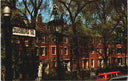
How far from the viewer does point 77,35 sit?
1967 cm

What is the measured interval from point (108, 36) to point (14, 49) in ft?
46.3

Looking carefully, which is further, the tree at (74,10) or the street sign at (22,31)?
the tree at (74,10)

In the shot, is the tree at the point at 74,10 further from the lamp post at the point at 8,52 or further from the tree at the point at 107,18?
the lamp post at the point at 8,52

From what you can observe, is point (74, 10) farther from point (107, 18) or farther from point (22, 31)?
point (22, 31)

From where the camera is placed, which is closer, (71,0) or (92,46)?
(71,0)

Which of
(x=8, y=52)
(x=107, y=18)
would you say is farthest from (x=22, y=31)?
(x=107, y=18)

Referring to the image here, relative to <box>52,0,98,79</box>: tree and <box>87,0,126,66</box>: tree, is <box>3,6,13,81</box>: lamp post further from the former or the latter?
<box>87,0,126,66</box>: tree

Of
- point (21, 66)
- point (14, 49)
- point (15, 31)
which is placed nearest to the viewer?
point (15, 31)

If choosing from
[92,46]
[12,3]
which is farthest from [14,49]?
[92,46]

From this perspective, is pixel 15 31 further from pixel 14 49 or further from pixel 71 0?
pixel 71 0

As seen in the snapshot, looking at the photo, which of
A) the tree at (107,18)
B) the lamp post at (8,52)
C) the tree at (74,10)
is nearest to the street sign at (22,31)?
the lamp post at (8,52)

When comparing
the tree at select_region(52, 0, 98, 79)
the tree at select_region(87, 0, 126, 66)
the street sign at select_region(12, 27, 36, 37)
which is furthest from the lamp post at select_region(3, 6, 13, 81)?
the tree at select_region(87, 0, 126, 66)

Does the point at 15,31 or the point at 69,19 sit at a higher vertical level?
the point at 69,19

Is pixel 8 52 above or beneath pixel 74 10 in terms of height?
beneath
